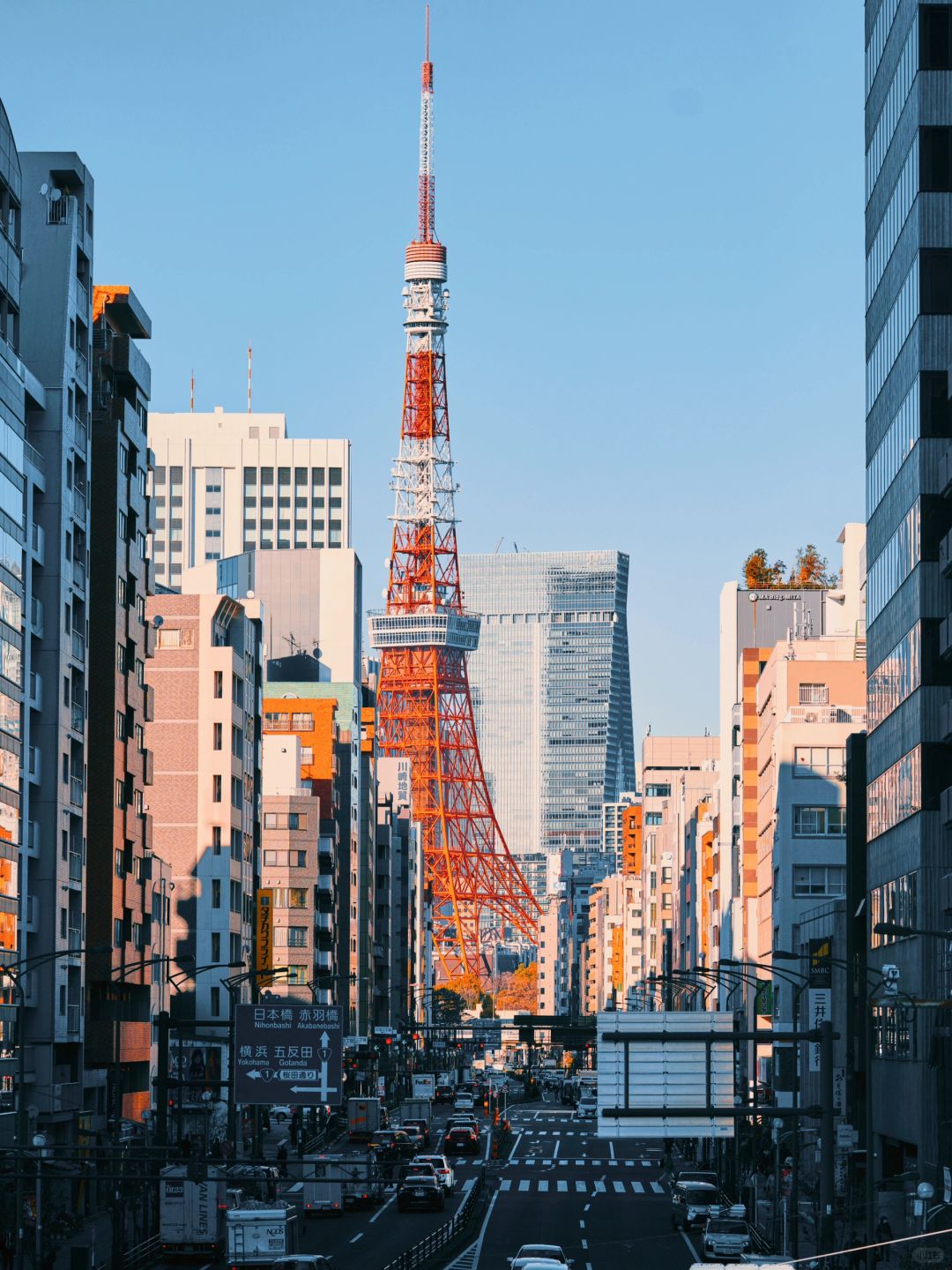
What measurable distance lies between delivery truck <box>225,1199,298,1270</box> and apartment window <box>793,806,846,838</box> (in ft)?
207

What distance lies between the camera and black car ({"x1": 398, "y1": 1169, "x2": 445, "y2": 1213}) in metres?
85.7

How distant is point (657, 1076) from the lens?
47594 millimetres

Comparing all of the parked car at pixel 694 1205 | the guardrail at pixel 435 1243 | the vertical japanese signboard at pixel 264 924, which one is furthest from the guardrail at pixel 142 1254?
the vertical japanese signboard at pixel 264 924

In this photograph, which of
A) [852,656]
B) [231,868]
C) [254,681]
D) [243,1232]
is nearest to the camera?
[243,1232]

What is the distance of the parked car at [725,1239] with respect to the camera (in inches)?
2648

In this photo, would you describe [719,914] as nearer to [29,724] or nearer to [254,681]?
[254,681]

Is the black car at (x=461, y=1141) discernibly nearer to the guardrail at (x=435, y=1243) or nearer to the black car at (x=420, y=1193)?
the black car at (x=420, y=1193)

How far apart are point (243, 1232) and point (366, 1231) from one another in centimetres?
1685

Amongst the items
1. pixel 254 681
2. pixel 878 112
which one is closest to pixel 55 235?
pixel 878 112

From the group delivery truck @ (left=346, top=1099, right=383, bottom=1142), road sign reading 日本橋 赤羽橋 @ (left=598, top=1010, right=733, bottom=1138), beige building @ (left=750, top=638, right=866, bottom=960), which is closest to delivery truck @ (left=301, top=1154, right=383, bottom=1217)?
delivery truck @ (left=346, top=1099, right=383, bottom=1142)

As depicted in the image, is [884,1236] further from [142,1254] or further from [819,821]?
[819,821]

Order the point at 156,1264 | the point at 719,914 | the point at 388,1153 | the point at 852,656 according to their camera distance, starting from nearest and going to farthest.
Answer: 1. the point at 156,1264
2. the point at 388,1153
3. the point at 852,656
4. the point at 719,914

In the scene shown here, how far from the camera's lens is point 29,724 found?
89375mm

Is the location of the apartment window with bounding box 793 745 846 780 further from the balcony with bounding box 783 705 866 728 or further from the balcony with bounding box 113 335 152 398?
the balcony with bounding box 113 335 152 398
